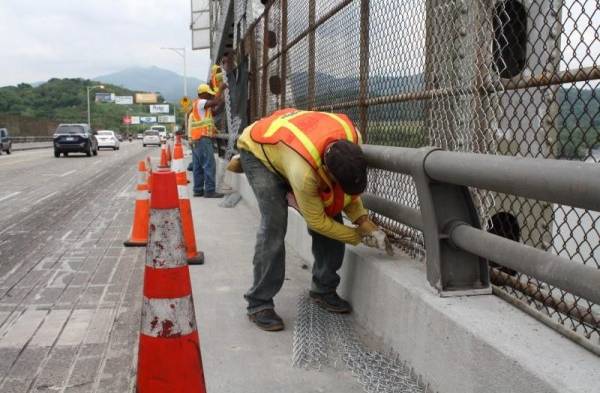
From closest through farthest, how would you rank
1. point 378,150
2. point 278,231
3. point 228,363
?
point 228,363 → point 378,150 → point 278,231

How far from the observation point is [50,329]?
152 inches

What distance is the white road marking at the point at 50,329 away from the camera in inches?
144

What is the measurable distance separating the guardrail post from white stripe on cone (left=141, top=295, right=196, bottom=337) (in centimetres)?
121

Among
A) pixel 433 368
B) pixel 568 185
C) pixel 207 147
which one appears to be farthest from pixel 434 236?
pixel 207 147

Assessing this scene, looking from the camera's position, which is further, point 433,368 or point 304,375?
point 304,375

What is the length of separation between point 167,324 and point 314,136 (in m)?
1.40

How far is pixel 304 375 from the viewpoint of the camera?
3.13m

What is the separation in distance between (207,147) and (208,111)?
67 centimetres

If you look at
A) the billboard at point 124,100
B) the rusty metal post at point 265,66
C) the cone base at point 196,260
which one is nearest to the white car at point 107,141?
the rusty metal post at point 265,66

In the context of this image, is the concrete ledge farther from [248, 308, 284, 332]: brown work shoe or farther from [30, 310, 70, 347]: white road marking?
[30, 310, 70, 347]: white road marking

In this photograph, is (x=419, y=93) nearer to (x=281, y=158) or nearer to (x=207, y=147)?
(x=281, y=158)

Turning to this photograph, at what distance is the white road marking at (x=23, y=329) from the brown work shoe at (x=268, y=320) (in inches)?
54.5

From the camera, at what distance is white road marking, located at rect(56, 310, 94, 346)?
3.68 metres

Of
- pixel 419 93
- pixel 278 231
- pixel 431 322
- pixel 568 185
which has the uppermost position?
pixel 419 93
